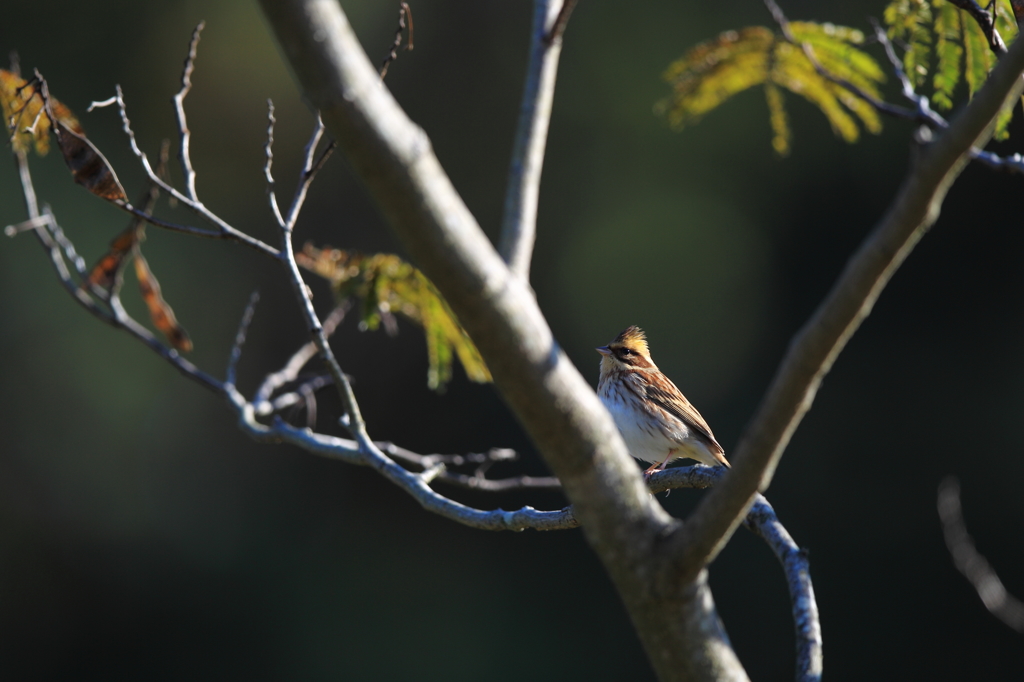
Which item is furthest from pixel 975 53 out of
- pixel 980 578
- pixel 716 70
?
pixel 980 578

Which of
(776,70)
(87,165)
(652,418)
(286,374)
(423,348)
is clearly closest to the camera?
(87,165)

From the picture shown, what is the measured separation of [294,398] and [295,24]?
280cm

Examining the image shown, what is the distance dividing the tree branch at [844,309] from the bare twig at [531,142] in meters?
0.52

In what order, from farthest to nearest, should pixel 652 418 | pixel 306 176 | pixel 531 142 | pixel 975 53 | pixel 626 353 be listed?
pixel 626 353
pixel 652 418
pixel 975 53
pixel 306 176
pixel 531 142

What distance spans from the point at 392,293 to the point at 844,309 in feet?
8.45

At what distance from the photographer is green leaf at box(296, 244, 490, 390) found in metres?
3.56

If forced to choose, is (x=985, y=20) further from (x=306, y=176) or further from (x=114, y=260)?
(x=114, y=260)

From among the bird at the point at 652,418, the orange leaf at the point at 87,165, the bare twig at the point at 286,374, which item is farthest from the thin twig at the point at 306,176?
the bird at the point at 652,418

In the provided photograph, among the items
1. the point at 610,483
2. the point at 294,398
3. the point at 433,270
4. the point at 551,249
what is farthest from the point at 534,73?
the point at 551,249

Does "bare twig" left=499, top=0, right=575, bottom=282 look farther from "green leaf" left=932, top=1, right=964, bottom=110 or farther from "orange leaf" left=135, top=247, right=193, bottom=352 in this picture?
"orange leaf" left=135, top=247, right=193, bottom=352

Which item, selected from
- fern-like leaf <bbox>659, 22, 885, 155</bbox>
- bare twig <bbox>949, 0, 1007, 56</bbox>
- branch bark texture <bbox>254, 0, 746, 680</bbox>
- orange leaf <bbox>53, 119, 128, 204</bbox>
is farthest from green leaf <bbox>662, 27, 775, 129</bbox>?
branch bark texture <bbox>254, 0, 746, 680</bbox>

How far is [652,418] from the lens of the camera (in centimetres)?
459

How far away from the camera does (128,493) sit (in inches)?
447

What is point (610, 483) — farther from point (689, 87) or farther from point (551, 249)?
point (551, 249)
